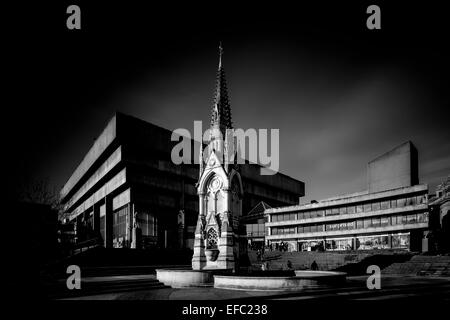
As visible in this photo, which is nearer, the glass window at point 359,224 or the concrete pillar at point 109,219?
the glass window at point 359,224

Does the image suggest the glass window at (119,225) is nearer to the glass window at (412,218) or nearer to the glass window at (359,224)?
the glass window at (359,224)

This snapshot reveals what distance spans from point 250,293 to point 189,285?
259 inches

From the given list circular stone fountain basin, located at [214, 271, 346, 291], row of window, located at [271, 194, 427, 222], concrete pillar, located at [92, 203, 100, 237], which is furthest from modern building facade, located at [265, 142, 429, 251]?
circular stone fountain basin, located at [214, 271, 346, 291]

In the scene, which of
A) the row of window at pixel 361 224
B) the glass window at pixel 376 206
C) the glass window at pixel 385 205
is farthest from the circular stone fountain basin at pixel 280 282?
the glass window at pixel 376 206

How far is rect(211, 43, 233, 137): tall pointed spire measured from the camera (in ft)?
126

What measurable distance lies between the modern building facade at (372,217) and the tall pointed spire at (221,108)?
41.6 meters

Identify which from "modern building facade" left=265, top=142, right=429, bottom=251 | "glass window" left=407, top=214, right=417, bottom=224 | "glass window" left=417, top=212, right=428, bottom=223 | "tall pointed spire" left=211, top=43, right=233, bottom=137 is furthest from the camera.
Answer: "modern building facade" left=265, top=142, right=429, bottom=251

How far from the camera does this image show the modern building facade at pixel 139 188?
3164 inches

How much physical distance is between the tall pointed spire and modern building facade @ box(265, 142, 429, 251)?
41.6 metres

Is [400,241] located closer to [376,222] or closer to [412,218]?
[412,218]

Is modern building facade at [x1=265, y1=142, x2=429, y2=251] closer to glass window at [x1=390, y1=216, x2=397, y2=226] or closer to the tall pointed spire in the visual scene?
glass window at [x1=390, y1=216, x2=397, y2=226]

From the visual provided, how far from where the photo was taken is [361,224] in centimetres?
7431

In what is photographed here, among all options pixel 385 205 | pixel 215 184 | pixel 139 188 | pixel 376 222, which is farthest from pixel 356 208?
pixel 215 184
